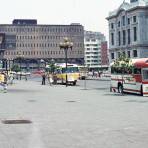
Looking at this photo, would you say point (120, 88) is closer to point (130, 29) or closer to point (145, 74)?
point (145, 74)

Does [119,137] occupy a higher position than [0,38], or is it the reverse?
[0,38]

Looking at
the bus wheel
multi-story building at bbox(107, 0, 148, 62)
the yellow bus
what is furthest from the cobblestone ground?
multi-story building at bbox(107, 0, 148, 62)

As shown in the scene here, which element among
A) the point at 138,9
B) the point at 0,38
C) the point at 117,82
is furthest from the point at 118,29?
the point at 117,82

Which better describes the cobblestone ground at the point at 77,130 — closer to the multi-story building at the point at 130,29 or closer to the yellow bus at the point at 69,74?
the yellow bus at the point at 69,74

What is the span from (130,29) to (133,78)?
111 m

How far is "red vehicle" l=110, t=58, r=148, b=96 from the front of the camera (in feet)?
108

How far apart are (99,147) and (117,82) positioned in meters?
26.8

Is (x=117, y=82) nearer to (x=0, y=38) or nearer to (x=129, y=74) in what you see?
(x=129, y=74)

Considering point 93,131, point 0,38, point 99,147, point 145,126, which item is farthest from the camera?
point 0,38

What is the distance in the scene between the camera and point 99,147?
36.9 ft

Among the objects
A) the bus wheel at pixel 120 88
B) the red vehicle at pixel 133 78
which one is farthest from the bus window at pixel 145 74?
the bus wheel at pixel 120 88

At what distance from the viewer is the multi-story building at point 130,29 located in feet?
447

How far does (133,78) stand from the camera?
34250 millimetres

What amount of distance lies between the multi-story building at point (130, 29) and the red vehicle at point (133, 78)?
8800 centimetres
